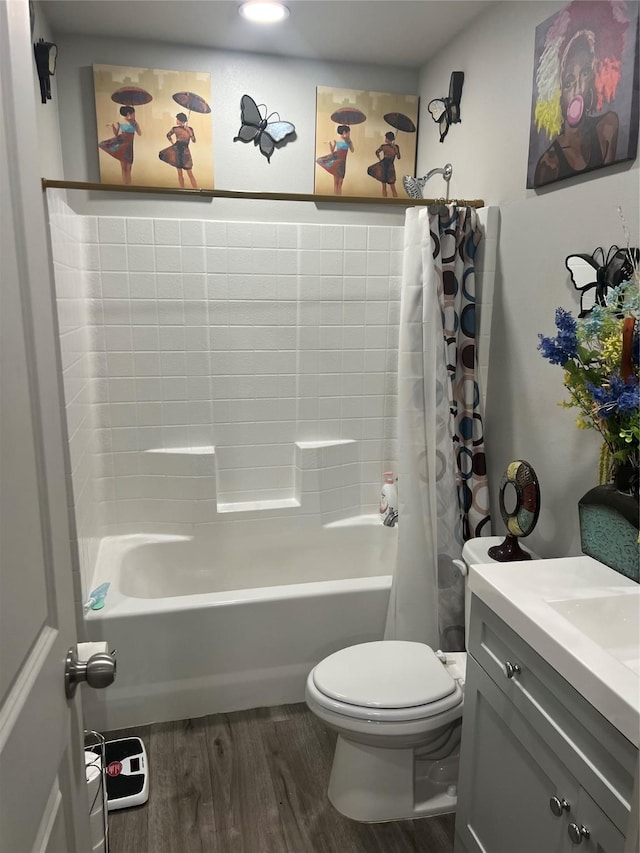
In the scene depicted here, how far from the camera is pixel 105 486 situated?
262 cm

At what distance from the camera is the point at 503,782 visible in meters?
1.33

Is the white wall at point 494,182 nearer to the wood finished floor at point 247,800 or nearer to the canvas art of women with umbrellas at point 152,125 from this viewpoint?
the canvas art of women with umbrellas at point 152,125

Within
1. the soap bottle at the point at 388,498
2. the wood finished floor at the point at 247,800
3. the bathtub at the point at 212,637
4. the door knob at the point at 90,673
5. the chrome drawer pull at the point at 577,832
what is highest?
the door knob at the point at 90,673

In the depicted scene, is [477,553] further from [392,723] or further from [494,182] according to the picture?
[494,182]

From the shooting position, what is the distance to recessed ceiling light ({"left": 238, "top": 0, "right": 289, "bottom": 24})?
2266mm

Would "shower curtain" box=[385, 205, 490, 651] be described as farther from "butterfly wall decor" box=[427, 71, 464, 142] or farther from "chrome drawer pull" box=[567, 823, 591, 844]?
"chrome drawer pull" box=[567, 823, 591, 844]

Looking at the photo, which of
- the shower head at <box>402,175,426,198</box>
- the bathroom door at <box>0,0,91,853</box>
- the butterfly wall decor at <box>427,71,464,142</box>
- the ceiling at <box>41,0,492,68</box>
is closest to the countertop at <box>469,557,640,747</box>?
the bathroom door at <box>0,0,91,853</box>

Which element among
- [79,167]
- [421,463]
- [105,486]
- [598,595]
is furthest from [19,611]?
[79,167]

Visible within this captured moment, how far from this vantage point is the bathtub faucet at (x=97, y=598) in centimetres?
207

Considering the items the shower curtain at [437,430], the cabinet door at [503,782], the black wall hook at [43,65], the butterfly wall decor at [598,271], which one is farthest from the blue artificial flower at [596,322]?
the black wall hook at [43,65]

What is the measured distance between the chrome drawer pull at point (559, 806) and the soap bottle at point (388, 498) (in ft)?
5.18

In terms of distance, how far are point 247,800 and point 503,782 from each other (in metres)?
0.89

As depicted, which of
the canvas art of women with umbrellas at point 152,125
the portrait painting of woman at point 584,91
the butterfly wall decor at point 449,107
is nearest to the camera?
the portrait painting of woman at point 584,91

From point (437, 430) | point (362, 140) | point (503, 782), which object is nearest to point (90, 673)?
point (503, 782)
